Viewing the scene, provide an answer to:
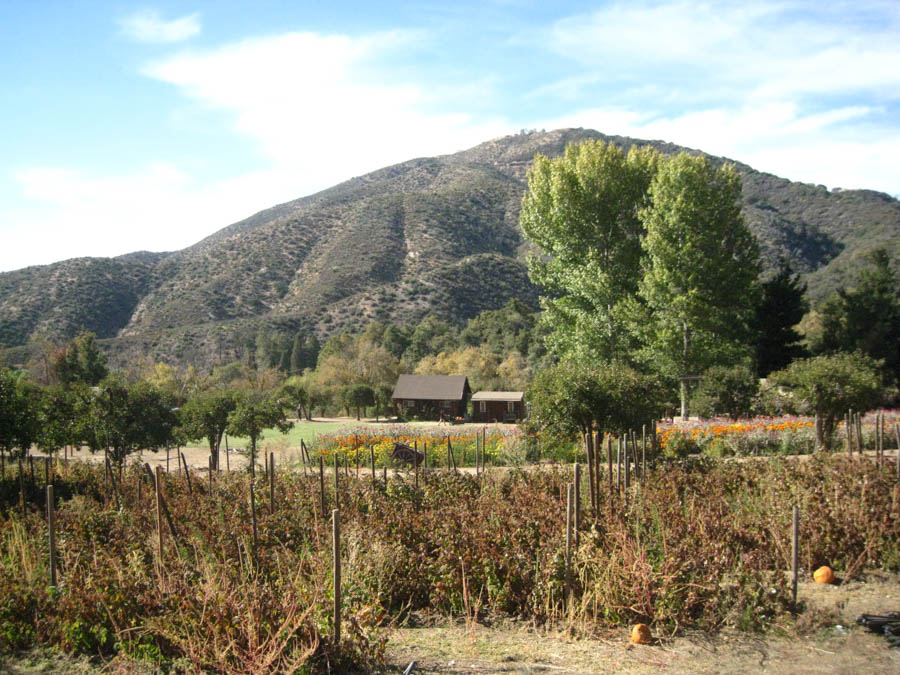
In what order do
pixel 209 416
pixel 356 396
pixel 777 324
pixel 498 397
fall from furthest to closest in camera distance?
pixel 356 396 < pixel 498 397 < pixel 777 324 < pixel 209 416

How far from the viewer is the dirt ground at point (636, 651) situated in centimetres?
473

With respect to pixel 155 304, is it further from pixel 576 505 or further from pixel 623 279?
pixel 576 505

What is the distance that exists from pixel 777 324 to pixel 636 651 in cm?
2992

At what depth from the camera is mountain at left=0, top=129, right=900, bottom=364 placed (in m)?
60.2

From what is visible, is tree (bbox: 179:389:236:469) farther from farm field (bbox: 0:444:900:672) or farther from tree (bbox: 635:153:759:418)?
tree (bbox: 635:153:759:418)

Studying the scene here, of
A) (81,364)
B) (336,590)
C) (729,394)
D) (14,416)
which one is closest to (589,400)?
(336,590)

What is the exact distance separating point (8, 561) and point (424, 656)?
4310 mm

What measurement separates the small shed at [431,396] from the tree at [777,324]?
64.2ft

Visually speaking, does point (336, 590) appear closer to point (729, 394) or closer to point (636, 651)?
point (636, 651)

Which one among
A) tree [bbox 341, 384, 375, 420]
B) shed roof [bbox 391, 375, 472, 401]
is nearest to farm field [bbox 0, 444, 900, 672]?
shed roof [bbox 391, 375, 472, 401]

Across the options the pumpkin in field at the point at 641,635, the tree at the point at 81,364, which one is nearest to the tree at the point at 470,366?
the tree at the point at 81,364

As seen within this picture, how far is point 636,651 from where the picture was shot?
505 cm

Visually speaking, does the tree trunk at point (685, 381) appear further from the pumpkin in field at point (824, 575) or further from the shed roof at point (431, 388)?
the shed roof at point (431, 388)

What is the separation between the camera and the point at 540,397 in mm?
13773
